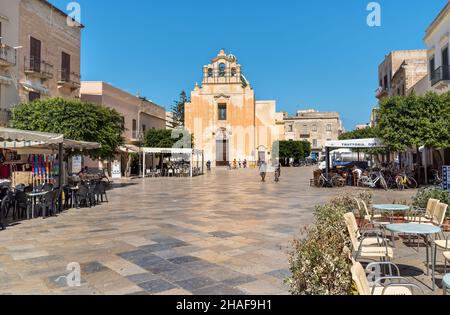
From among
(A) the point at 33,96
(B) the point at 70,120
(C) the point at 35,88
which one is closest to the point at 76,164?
(A) the point at 33,96

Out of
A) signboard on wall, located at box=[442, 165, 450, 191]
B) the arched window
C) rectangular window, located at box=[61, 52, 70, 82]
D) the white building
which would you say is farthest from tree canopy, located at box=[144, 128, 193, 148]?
signboard on wall, located at box=[442, 165, 450, 191]

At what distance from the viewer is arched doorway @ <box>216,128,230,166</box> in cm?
4709

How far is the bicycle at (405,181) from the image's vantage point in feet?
48.8

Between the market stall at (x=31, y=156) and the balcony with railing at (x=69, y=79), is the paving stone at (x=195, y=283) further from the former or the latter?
the balcony with railing at (x=69, y=79)

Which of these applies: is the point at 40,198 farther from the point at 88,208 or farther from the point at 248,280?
the point at 248,280

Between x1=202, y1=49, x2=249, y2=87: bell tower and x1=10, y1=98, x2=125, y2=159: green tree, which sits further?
x1=202, y1=49, x2=249, y2=87: bell tower

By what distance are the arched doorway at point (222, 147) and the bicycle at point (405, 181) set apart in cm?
3210

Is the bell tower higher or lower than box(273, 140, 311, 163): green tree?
higher

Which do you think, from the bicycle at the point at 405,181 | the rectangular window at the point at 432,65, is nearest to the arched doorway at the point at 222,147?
the rectangular window at the point at 432,65

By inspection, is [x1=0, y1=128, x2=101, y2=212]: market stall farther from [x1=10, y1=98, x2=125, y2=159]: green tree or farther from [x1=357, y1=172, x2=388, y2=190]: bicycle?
[x1=357, y1=172, x2=388, y2=190]: bicycle

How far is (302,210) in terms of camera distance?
9406 millimetres

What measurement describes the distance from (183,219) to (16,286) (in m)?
4.46
